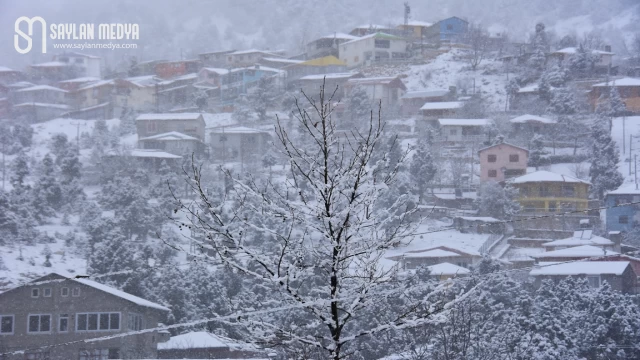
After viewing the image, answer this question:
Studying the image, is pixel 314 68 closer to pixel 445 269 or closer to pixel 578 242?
pixel 578 242

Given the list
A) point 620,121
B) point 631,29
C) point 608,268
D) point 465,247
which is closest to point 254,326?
point 608,268

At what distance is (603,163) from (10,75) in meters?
44.2

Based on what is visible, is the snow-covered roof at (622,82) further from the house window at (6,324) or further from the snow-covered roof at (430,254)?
the house window at (6,324)

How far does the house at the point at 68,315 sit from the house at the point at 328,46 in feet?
136

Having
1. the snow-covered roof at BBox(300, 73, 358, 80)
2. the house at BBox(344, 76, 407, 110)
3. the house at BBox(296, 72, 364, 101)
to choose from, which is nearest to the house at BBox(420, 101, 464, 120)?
the house at BBox(344, 76, 407, 110)

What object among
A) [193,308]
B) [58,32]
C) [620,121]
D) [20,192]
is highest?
[58,32]

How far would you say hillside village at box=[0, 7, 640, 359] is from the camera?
23.3 meters

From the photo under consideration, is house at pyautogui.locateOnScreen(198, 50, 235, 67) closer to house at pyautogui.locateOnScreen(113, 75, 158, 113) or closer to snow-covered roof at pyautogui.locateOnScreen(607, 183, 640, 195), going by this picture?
house at pyautogui.locateOnScreen(113, 75, 158, 113)

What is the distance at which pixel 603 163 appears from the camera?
37.9 metres

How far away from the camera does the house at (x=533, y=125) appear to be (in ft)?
140

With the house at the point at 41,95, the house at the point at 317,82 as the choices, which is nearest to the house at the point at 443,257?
the house at the point at 317,82

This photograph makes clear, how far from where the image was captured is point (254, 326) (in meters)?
4.95

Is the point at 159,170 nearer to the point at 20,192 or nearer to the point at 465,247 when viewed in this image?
the point at 20,192

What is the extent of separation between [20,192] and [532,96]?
2730 cm
